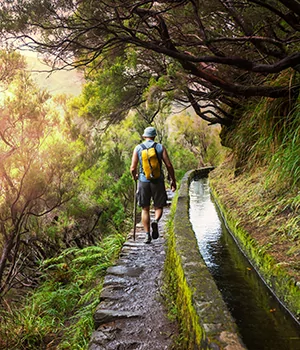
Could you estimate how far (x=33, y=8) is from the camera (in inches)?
205

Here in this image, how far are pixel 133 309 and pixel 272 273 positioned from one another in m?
1.53

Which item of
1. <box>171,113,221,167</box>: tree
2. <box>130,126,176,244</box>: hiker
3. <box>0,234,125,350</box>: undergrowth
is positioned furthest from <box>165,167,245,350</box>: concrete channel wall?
Answer: <box>171,113,221,167</box>: tree

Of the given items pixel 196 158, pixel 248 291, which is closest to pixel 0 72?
pixel 248 291

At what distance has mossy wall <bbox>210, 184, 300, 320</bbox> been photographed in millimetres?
3221

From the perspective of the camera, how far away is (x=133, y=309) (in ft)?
12.4

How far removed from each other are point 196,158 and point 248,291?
20.9 meters

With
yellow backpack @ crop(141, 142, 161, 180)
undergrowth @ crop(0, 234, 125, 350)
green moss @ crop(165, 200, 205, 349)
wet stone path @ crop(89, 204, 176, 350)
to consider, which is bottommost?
undergrowth @ crop(0, 234, 125, 350)

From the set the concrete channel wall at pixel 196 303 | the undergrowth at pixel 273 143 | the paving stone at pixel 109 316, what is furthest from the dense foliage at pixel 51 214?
the undergrowth at pixel 273 143

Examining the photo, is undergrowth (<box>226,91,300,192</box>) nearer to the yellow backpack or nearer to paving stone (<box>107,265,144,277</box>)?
the yellow backpack

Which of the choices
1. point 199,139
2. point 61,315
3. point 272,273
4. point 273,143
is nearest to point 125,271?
point 61,315

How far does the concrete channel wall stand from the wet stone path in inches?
7.7

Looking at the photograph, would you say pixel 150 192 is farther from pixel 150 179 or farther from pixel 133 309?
pixel 133 309

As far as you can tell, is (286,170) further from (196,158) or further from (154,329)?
(196,158)

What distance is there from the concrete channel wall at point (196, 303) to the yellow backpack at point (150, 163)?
47.9 inches
